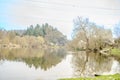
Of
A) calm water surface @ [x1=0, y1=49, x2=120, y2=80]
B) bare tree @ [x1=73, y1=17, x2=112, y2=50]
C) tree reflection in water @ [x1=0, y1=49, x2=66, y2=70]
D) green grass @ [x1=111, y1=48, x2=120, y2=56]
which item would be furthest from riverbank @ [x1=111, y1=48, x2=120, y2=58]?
calm water surface @ [x1=0, y1=49, x2=120, y2=80]

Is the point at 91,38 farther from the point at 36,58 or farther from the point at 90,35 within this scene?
the point at 36,58

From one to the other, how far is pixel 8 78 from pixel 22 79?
18.2 inches

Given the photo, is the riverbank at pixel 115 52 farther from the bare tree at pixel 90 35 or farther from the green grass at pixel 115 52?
the bare tree at pixel 90 35

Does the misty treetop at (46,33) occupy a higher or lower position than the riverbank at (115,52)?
higher

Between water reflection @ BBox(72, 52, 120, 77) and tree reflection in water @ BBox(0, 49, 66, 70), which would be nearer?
water reflection @ BBox(72, 52, 120, 77)

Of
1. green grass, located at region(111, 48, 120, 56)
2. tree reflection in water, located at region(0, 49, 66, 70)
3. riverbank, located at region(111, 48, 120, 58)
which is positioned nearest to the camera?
tree reflection in water, located at region(0, 49, 66, 70)

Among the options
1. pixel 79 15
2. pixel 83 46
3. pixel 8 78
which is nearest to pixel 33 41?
pixel 83 46

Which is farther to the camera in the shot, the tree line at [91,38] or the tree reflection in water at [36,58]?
the tree line at [91,38]

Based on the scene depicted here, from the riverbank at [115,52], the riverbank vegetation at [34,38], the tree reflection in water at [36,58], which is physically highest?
the riverbank vegetation at [34,38]

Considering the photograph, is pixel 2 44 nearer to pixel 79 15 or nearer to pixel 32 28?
pixel 32 28

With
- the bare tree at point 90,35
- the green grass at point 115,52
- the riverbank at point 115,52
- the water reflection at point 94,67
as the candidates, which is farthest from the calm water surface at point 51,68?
the bare tree at point 90,35

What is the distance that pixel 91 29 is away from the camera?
23.3m

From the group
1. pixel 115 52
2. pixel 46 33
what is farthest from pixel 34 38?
pixel 115 52

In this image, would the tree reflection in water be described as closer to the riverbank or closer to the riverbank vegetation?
the riverbank
